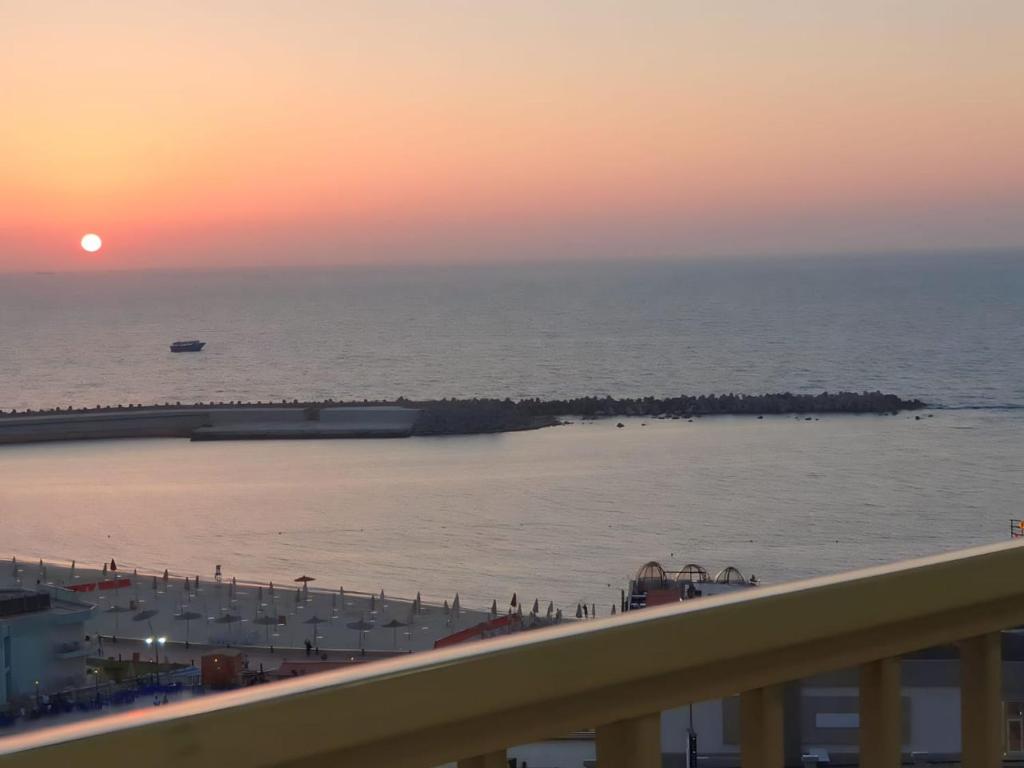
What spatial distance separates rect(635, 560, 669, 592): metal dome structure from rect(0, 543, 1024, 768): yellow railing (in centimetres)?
856

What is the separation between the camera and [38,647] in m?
7.66

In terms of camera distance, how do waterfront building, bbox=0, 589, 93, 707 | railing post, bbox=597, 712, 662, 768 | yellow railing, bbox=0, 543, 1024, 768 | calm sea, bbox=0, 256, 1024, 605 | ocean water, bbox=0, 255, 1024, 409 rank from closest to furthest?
yellow railing, bbox=0, 543, 1024, 768 < railing post, bbox=597, 712, 662, 768 < waterfront building, bbox=0, 589, 93, 707 < calm sea, bbox=0, 256, 1024, 605 < ocean water, bbox=0, 255, 1024, 409

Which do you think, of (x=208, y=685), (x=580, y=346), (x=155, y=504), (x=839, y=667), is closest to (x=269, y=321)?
(x=580, y=346)

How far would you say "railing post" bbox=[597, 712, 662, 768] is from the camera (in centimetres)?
65

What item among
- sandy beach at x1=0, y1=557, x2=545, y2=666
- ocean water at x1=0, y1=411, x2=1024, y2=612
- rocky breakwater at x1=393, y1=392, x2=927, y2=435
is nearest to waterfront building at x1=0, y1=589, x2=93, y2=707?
sandy beach at x1=0, y1=557, x2=545, y2=666

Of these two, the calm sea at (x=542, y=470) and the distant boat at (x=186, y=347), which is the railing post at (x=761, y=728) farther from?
the distant boat at (x=186, y=347)

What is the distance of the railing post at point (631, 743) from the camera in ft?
2.15

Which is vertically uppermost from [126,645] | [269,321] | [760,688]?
[269,321]

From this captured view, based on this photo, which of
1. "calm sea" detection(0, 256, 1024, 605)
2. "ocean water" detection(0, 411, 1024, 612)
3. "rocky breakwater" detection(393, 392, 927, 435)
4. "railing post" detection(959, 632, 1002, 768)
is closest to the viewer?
"railing post" detection(959, 632, 1002, 768)

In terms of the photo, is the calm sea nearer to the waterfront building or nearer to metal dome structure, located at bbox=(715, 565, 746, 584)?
metal dome structure, located at bbox=(715, 565, 746, 584)

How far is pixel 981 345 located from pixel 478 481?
24.6m

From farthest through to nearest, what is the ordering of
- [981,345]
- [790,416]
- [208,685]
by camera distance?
[981,345], [790,416], [208,685]

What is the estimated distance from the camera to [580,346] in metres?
40.6

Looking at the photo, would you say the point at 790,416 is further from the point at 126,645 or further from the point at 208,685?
the point at 208,685
